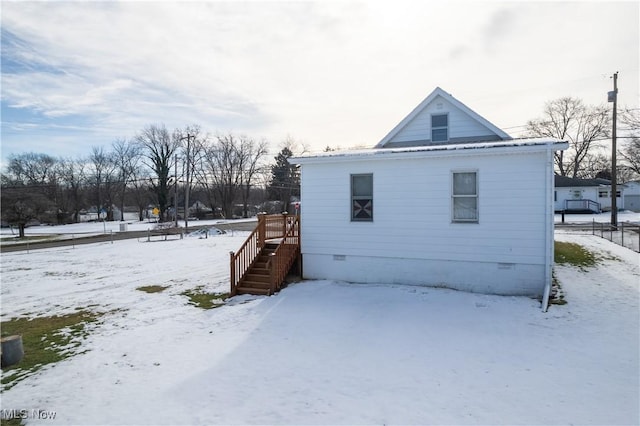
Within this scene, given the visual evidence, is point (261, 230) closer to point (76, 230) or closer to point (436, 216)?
point (436, 216)

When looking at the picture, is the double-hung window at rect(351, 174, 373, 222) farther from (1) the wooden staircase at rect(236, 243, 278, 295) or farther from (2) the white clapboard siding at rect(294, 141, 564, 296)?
(1) the wooden staircase at rect(236, 243, 278, 295)

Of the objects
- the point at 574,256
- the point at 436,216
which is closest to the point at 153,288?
the point at 436,216

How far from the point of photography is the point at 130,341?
23.5 ft

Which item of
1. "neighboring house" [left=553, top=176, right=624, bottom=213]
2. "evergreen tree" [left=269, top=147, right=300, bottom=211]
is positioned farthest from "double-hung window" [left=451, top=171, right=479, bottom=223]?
"evergreen tree" [left=269, top=147, right=300, bottom=211]

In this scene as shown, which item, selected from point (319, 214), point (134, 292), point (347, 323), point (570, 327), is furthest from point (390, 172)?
point (134, 292)

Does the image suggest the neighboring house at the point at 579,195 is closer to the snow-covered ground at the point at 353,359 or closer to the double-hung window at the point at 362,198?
the snow-covered ground at the point at 353,359

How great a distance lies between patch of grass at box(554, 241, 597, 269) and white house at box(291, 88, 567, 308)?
448cm

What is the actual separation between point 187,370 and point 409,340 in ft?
12.7

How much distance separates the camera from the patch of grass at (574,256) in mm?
12176

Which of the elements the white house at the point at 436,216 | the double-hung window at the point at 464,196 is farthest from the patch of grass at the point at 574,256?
the double-hung window at the point at 464,196

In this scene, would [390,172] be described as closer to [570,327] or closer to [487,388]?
[570,327]

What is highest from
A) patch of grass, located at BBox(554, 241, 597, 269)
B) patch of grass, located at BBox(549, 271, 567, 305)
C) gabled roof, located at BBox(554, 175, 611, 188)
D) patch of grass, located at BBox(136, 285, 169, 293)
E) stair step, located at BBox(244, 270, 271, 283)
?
gabled roof, located at BBox(554, 175, 611, 188)

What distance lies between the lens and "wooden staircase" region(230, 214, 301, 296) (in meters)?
10.4

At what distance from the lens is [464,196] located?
954 cm
